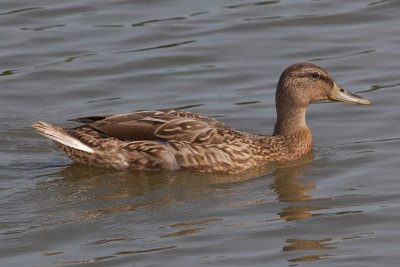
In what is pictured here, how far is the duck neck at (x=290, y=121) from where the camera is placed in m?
13.4

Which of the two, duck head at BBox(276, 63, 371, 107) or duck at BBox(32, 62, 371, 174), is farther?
duck head at BBox(276, 63, 371, 107)

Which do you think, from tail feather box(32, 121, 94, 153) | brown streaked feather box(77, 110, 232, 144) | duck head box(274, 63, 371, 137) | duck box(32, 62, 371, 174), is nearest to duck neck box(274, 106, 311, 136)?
duck head box(274, 63, 371, 137)

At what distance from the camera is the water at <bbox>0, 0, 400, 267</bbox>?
10250mm

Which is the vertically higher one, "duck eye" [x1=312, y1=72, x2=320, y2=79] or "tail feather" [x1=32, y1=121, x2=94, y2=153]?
"duck eye" [x1=312, y1=72, x2=320, y2=79]

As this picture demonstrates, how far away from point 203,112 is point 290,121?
1.41 meters

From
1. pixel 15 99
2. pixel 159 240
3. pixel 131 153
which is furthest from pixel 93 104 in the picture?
pixel 159 240

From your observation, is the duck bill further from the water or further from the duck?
the duck

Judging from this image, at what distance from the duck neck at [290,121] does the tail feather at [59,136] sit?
2037 millimetres

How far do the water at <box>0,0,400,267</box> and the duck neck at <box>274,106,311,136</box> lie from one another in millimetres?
288

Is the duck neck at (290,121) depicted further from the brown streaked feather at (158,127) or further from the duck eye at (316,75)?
the brown streaked feather at (158,127)

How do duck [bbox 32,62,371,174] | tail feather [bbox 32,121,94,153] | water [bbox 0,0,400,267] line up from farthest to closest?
duck [bbox 32,62,371,174]
tail feather [bbox 32,121,94,153]
water [bbox 0,0,400,267]

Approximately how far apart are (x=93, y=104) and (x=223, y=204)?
387 centimetres

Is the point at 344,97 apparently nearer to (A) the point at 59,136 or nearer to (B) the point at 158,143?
(B) the point at 158,143

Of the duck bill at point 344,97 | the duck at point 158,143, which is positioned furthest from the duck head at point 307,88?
the duck at point 158,143
